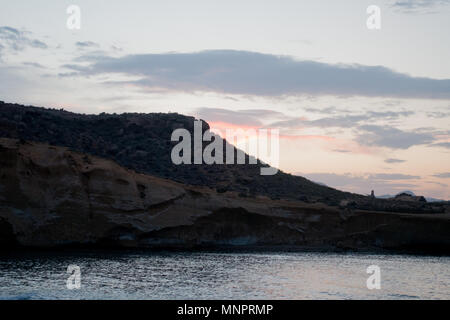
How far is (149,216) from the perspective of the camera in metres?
60.5

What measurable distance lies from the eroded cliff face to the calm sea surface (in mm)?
3597

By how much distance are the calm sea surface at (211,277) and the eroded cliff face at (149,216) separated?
11.8 feet

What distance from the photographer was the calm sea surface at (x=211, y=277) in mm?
35875

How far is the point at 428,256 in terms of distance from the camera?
6831 centimetres

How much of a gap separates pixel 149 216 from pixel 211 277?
19.1 meters

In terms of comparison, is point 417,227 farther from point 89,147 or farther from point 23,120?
point 23,120
